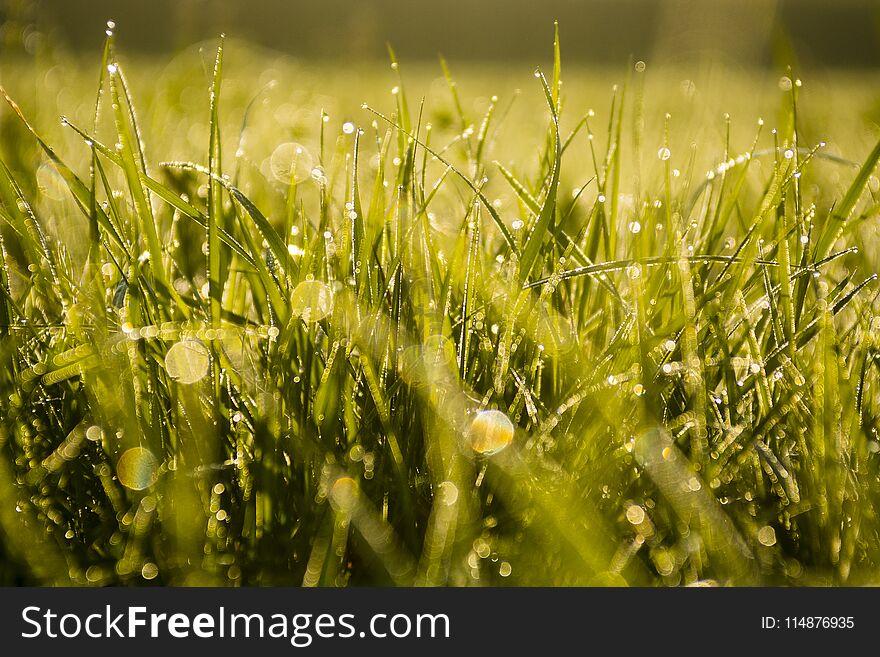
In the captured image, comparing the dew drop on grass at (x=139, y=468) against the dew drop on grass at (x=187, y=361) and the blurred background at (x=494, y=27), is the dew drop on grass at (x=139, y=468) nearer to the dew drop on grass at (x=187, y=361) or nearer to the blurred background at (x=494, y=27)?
the dew drop on grass at (x=187, y=361)

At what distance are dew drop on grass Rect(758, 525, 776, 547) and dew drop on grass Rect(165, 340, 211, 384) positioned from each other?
1.36 feet

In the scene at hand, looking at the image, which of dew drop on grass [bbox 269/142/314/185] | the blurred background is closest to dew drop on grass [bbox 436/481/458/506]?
the blurred background

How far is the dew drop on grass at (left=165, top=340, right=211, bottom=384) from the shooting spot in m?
0.57

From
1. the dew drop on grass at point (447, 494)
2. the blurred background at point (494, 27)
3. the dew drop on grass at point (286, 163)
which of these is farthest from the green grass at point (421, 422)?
the dew drop on grass at point (286, 163)

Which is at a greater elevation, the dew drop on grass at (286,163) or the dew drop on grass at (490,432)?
the dew drop on grass at (490,432)

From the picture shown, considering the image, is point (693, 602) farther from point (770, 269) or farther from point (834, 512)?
point (770, 269)

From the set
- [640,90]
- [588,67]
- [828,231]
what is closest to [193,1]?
[640,90]

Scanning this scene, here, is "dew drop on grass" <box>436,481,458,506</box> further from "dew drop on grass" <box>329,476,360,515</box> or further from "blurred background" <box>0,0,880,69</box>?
"blurred background" <box>0,0,880,69</box>

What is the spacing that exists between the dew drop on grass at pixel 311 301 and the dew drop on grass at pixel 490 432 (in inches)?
5.6

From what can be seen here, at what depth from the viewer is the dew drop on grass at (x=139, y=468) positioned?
0.54 metres

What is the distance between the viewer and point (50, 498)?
0.55m

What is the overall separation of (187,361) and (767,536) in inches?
17.2

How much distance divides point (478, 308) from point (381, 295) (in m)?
0.09

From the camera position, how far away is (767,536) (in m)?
0.54
